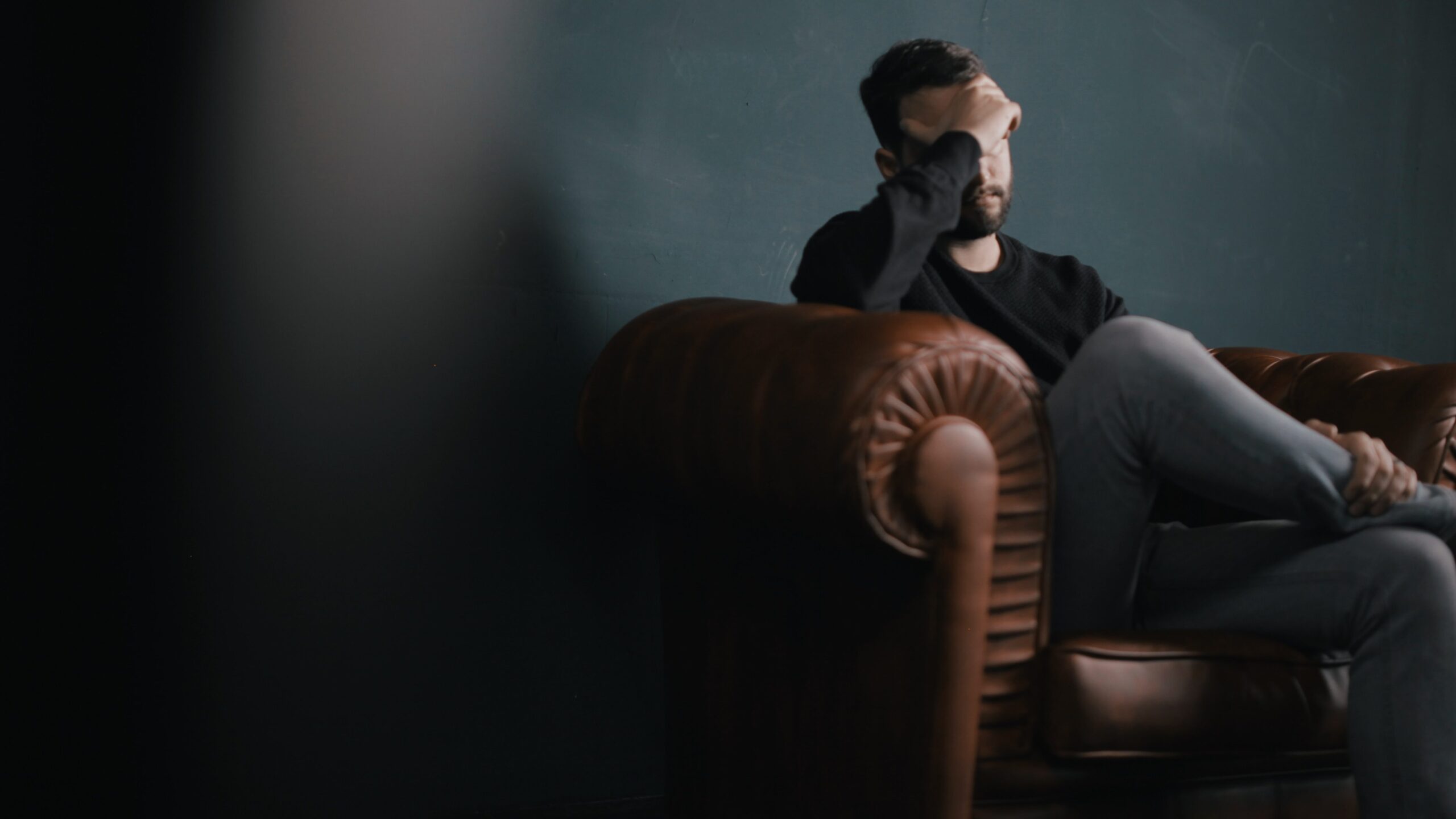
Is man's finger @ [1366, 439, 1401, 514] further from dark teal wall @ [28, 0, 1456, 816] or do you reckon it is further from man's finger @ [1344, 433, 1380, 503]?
dark teal wall @ [28, 0, 1456, 816]

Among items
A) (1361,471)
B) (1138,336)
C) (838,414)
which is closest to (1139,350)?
(1138,336)

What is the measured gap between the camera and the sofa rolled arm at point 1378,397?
4.01 feet

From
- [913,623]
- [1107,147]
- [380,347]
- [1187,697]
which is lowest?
[1187,697]

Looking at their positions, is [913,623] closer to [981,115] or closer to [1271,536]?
[1271,536]

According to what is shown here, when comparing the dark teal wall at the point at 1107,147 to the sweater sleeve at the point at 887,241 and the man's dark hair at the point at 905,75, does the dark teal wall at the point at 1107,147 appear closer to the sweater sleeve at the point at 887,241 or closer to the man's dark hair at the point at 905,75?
the man's dark hair at the point at 905,75

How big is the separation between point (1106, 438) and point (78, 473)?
1.15 meters

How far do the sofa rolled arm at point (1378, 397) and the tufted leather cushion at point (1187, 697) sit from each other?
12.8 inches

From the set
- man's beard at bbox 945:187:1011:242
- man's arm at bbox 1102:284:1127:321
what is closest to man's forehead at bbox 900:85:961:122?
man's beard at bbox 945:187:1011:242

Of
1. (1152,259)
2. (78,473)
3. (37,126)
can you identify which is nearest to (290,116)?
(37,126)

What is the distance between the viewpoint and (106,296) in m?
1.26

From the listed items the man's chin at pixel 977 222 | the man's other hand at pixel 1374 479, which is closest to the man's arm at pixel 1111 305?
the man's chin at pixel 977 222

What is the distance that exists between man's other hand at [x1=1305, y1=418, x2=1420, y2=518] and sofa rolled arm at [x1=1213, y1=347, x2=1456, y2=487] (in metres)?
0.25

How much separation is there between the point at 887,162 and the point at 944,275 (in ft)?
0.61

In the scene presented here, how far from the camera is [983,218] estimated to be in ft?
4.76
